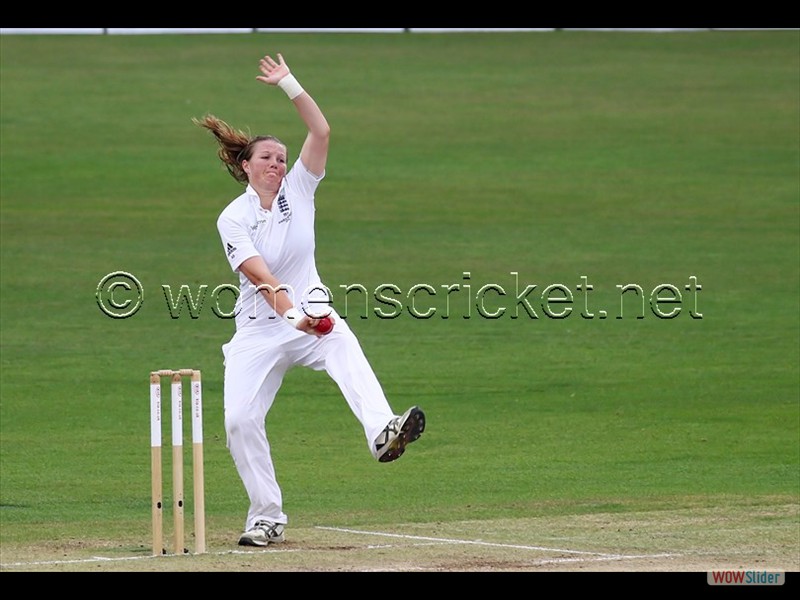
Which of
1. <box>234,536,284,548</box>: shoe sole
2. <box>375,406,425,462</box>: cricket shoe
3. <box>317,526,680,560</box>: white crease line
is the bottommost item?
<box>317,526,680,560</box>: white crease line

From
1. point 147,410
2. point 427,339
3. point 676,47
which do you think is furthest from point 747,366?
point 676,47

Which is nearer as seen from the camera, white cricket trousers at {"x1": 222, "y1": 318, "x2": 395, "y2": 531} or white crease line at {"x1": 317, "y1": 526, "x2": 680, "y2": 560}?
white crease line at {"x1": 317, "y1": 526, "x2": 680, "y2": 560}

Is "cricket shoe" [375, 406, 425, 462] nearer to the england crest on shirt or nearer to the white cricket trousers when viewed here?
the white cricket trousers

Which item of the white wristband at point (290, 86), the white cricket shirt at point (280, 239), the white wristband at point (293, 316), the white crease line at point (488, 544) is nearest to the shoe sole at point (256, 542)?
the white crease line at point (488, 544)

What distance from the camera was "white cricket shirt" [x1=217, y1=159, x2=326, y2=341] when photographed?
9680mm

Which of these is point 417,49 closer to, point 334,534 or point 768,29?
point 768,29

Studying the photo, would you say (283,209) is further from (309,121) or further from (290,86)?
(290,86)

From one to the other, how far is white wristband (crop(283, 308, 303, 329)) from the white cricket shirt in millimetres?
383

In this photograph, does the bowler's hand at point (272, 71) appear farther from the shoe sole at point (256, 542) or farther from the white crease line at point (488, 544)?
the white crease line at point (488, 544)

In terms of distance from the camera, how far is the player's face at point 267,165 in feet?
32.1

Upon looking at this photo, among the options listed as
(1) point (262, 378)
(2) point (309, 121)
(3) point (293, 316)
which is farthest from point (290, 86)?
(1) point (262, 378)
